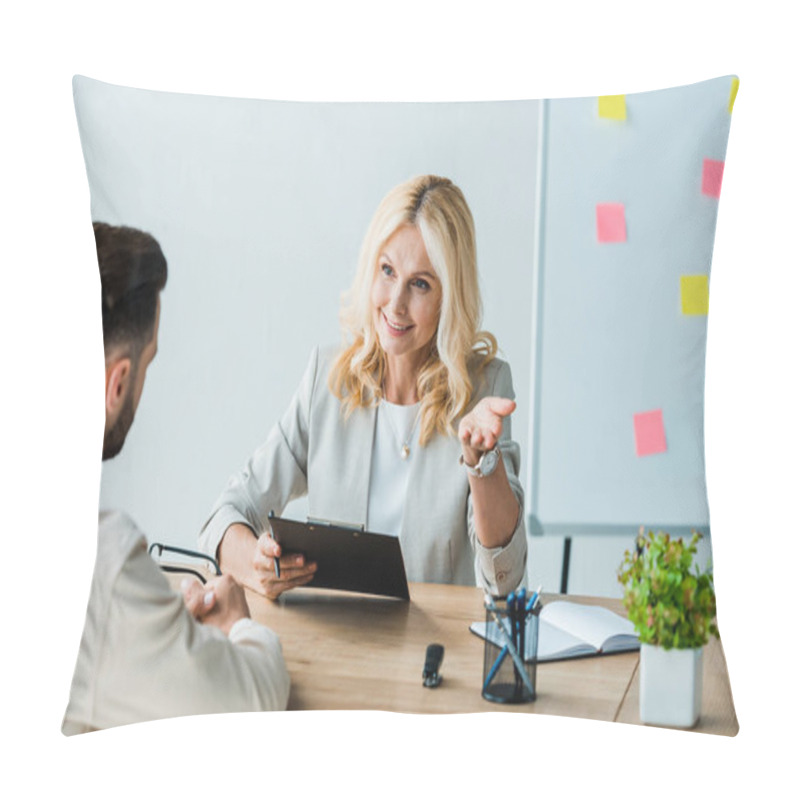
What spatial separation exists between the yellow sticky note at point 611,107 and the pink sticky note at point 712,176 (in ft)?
0.64

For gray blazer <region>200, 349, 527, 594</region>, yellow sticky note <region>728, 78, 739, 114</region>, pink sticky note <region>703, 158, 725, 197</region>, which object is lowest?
gray blazer <region>200, 349, 527, 594</region>

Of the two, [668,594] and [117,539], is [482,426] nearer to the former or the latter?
[668,594]

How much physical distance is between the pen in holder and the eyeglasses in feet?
1.91

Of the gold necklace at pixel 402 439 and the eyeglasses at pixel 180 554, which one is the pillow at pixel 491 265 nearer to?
the eyeglasses at pixel 180 554

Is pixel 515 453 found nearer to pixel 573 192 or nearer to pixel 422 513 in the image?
pixel 422 513

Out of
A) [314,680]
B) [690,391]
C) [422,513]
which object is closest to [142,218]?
[422,513]

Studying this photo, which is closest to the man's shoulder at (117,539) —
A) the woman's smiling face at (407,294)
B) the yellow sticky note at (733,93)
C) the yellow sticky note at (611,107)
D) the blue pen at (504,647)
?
the woman's smiling face at (407,294)

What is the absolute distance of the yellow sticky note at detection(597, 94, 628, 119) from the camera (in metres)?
2.25

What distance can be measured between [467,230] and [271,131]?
0.45 meters

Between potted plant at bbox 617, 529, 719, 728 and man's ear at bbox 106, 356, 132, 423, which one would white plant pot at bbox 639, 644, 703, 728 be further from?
man's ear at bbox 106, 356, 132, 423

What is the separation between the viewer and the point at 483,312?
2279mm

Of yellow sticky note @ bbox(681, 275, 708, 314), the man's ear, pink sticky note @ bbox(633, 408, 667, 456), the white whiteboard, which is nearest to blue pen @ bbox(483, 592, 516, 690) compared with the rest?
the white whiteboard

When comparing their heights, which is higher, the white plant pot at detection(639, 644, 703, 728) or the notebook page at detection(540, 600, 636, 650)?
the notebook page at detection(540, 600, 636, 650)

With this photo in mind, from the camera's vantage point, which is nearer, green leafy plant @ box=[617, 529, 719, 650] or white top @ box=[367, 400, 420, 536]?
green leafy plant @ box=[617, 529, 719, 650]
